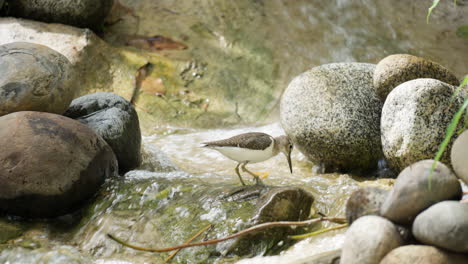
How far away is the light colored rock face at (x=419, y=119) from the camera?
5.30 m

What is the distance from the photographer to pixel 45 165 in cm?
473

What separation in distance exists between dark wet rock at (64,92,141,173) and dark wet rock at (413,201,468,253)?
Result: 11.6ft

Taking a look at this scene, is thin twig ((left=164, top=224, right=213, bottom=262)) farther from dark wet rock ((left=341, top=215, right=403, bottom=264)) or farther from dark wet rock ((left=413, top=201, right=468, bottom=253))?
dark wet rock ((left=413, top=201, right=468, bottom=253))

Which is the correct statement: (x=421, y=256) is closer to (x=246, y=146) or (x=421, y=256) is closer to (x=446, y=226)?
(x=446, y=226)

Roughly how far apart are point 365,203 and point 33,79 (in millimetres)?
3362

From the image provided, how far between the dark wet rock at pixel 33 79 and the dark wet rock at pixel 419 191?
138 inches

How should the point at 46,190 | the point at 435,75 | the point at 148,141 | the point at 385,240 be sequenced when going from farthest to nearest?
the point at 148,141, the point at 435,75, the point at 46,190, the point at 385,240

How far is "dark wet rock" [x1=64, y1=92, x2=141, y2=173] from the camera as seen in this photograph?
5727 mm

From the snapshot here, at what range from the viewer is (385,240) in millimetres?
2900

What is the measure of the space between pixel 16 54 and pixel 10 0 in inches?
157

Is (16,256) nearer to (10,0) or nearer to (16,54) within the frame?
(16,54)

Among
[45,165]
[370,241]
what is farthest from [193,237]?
[370,241]

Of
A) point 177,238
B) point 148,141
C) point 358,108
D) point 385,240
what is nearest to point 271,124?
point 148,141

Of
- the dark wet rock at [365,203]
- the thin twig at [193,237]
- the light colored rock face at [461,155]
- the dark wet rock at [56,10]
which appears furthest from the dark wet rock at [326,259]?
the dark wet rock at [56,10]
